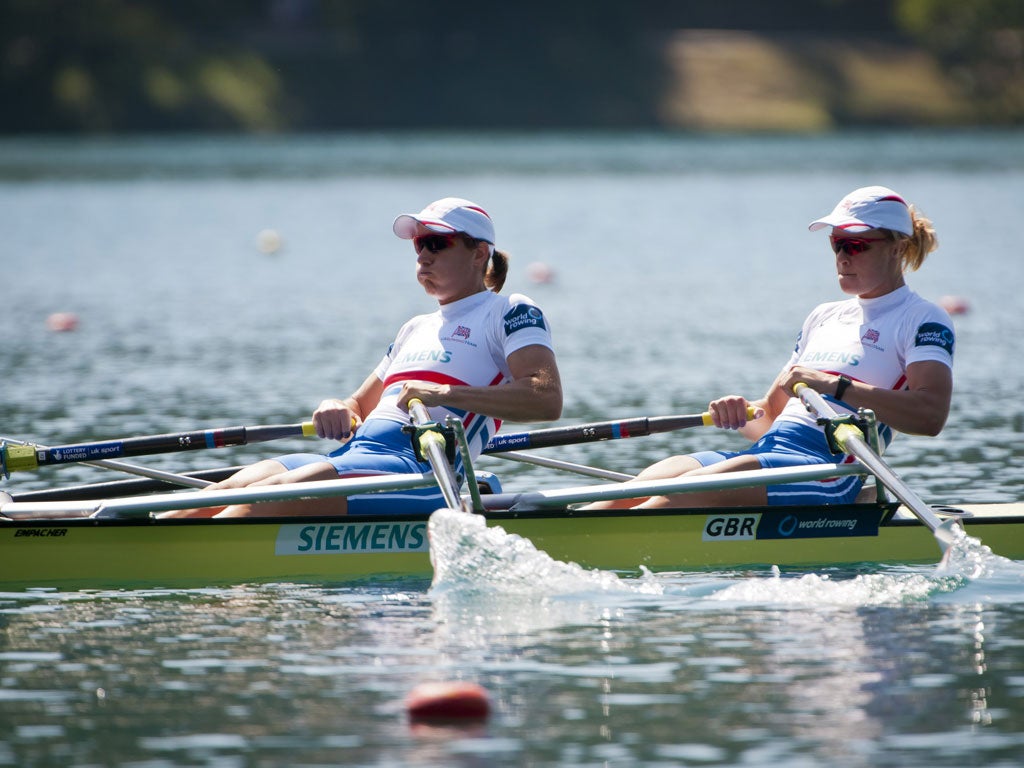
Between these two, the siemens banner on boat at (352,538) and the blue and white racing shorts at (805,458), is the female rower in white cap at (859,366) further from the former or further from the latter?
the siemens banner on boat at (352,538)

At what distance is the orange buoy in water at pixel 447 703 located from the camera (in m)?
6.79

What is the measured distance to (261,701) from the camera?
7113 mm

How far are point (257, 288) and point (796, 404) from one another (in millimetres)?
20304

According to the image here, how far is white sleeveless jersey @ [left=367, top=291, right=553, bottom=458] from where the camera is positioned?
913 cm

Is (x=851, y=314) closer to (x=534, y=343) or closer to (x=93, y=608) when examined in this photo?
(x=534, y=343)

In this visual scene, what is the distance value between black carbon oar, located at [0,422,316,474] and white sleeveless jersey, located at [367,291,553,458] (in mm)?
739

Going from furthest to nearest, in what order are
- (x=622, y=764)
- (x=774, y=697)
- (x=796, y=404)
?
(x=796, y=404) < (x=774, y=697) < (x=622, y=764)

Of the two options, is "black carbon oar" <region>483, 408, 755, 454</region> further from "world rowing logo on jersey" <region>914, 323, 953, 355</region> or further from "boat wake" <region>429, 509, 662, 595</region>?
"world rowing logo on jersey" <region>914, 323, 953, 355</region>

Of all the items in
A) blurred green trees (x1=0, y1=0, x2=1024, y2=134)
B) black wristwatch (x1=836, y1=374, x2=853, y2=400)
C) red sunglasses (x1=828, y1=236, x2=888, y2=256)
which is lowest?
black wristwatch (x1=836, y1=374, x2=853, y2=400)

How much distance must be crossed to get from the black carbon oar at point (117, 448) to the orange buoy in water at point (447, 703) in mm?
3105

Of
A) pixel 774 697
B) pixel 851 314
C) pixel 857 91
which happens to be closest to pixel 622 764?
pixel 774 697

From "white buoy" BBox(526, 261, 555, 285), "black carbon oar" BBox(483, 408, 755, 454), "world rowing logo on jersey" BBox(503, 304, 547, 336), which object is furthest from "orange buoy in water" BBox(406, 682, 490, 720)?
"white buoy" BBox(526, 261, 555, 285)

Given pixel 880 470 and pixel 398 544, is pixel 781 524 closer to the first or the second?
pixel 880 470

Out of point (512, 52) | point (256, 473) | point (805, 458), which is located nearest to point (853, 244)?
point (805, 458)
